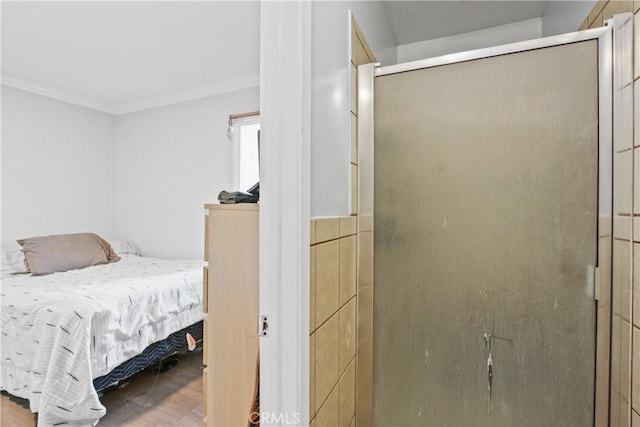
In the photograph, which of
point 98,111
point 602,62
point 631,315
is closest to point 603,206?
point 631,315

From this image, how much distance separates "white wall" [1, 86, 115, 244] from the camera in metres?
3.00

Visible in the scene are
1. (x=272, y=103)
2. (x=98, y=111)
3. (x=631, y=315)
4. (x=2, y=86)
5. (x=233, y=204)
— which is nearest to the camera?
(x=272, y=103)

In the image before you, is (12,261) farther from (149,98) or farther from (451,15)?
(451,15)

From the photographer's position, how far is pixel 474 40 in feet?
6.59

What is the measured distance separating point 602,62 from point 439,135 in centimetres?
53

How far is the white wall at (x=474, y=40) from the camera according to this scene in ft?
6.20

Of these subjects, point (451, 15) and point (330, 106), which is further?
point (451, 15)

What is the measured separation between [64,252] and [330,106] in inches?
124

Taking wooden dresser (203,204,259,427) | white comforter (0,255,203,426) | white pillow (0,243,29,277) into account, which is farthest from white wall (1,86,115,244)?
wooden dresser (203,204,259,427)

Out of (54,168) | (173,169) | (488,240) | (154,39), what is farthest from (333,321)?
(54,168)

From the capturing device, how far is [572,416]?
106 centimetres

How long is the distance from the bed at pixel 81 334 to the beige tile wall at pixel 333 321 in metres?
1.41

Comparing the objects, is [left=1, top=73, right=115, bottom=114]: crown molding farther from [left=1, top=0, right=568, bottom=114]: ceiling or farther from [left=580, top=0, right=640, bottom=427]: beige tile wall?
[left=580, top=0, right=640, bottom=427]: beige tile wall

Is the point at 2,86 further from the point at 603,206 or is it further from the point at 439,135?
the point at 603,206
